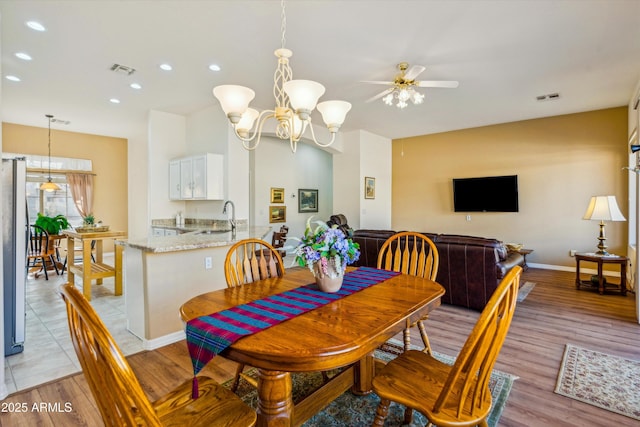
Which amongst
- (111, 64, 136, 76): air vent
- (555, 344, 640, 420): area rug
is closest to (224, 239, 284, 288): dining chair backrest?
(555, 344, 640, 420): area rug

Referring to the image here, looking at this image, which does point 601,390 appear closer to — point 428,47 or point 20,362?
point 428,47

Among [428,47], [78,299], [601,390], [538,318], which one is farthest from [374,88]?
[78,299]

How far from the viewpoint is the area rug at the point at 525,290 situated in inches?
167

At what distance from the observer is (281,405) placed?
140 centimetres

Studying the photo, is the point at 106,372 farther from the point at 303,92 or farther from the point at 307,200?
the point at 307,200

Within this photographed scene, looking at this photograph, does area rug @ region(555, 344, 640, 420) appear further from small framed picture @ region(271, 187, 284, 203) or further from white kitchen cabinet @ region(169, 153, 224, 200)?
small framed picture @ region(271, 187, 284, 203)

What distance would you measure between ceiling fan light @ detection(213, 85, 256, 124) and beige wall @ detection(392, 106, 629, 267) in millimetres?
6056

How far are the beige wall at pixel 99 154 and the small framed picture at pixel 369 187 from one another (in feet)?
19.0

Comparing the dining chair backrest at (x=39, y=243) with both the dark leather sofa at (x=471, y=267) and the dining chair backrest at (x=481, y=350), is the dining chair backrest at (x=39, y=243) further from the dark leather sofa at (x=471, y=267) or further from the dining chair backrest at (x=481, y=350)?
the dining chair backrest at (x=481, y=350)

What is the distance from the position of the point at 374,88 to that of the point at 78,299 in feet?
13.9

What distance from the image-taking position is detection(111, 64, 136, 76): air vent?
3.67 m

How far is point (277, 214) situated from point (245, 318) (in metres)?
6.30

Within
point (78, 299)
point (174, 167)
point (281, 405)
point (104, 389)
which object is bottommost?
point (281, 405)

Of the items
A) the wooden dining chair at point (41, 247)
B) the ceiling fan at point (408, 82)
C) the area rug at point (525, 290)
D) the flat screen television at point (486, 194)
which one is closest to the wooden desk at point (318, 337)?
the ceiling fan at point (408, 82)
